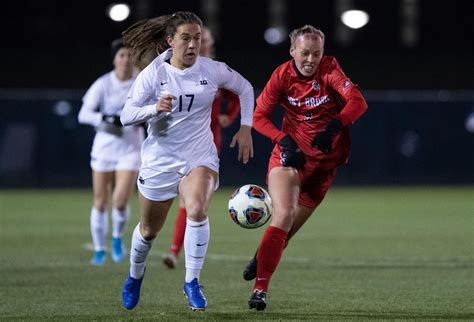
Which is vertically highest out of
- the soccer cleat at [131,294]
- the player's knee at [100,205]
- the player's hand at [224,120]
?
the player's hand at [224,120]

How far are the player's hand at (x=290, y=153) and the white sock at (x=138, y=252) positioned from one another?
1.13 meters

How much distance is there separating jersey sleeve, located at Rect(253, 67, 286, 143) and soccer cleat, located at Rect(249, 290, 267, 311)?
3.60ft

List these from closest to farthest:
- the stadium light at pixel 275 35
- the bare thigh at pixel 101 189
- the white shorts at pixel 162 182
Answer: the white shorts at pixel 162 182 < the bare thigh at pixel 101 189 < the stadium light at pixel 275 35

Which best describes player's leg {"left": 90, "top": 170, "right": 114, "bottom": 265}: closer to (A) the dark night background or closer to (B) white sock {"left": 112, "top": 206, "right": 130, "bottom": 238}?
(B) white sock {"left": 112, "top": 206, "right": 130, "bottom": 238}

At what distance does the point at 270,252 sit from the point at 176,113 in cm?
118

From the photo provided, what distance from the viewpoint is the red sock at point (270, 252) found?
7734mm

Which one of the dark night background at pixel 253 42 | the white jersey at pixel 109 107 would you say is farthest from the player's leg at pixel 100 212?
the dark night background at pixel 253 42

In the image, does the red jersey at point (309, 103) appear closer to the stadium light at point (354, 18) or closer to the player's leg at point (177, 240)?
the player's leg at point (177, 240)

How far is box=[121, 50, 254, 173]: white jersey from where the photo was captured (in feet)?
24.6

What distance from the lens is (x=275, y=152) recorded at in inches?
322

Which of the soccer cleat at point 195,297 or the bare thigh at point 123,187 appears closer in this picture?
the soccer cleat at point 195,297

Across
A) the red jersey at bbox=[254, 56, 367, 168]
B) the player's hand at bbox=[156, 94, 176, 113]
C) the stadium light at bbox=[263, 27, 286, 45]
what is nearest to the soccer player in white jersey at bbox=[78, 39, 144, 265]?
the red jersey at bbox=[254, 56, 367, 168]

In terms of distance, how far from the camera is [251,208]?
7965 mm

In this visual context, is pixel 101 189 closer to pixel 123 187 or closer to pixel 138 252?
pixel 123 187
